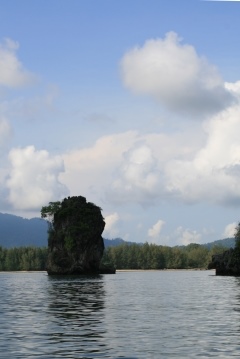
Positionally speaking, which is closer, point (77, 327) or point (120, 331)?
point (120, 331)

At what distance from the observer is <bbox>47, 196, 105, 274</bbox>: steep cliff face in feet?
602

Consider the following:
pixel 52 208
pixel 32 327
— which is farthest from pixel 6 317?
pixel 52 208

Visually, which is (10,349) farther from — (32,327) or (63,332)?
(32,327)

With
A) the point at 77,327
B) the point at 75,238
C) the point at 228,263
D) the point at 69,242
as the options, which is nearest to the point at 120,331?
the point at 77,327

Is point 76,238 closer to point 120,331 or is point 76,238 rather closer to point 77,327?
point 77,327

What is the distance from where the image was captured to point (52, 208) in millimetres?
197875

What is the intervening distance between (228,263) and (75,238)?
1772 inches

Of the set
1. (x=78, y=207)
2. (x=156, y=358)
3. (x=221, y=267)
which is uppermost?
(x=78, y=207)

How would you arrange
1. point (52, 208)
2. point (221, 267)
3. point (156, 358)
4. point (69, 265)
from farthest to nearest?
point (52, 208) → point (69, 265) → point (221, 267) → point (156, 358)

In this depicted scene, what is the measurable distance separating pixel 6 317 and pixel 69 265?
136 m

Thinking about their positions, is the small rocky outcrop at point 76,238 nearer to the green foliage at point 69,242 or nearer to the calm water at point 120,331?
the green foliage at point 69,242

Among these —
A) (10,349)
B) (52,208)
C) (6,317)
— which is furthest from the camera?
(52,208)

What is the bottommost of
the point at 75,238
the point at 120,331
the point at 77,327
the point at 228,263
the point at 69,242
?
the point at 120,331

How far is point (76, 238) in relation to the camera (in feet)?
603
